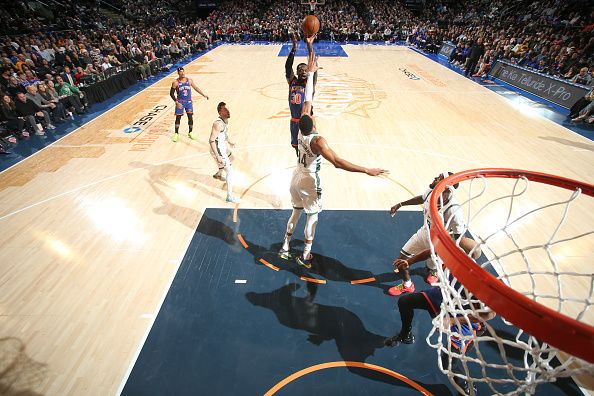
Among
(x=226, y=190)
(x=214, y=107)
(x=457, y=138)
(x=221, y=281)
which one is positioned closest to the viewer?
(x=221, y=281)

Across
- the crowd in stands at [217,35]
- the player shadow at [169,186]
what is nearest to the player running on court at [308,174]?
the player shadow at [169,186]

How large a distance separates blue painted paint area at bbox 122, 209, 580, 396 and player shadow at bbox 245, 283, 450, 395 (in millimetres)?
12

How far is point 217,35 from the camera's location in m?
26.2

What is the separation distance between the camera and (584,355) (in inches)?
59.7

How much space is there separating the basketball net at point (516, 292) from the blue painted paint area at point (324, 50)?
1624 centimetres

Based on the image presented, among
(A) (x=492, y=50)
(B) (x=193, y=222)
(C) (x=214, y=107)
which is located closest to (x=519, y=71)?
(A) (x=492, y=50)

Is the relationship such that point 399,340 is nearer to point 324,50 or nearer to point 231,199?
point 231,199

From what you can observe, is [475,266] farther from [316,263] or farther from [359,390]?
[316,263]

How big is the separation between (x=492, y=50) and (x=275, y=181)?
50.7ft

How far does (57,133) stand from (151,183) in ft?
16.1

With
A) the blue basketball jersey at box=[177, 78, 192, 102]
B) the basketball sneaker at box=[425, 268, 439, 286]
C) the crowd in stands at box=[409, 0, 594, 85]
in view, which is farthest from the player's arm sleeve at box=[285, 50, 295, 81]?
the crowd in stands at box=[409, 0, 594, 85]

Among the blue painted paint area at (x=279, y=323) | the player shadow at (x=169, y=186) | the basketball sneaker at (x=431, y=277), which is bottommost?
the player shadow at (x=169, y=186)

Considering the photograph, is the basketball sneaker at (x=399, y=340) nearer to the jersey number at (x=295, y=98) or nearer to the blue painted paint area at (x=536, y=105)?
the jersey number at (x=295, y=98)

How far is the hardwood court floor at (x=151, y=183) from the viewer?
3.87m
